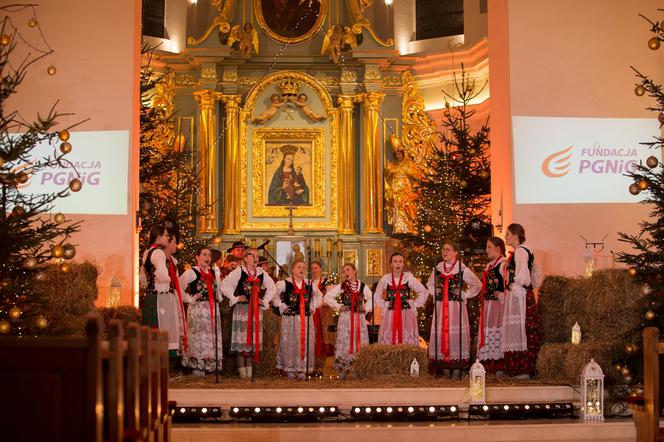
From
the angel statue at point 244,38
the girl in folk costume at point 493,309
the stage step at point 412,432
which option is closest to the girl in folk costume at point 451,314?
the girl in folk costume at point 493,309

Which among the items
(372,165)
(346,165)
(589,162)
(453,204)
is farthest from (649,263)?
(346,165)

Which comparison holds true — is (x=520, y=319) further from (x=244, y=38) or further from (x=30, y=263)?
(x=244, y=38)

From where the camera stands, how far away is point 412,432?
796 centimetres

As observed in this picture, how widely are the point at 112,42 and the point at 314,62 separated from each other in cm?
708

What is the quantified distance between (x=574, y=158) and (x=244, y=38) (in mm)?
7950

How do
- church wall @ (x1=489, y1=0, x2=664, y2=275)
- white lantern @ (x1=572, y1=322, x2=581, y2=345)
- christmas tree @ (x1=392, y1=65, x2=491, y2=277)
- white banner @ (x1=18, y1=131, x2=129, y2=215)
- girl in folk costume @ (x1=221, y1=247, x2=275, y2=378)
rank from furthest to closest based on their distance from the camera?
christmas tree @ (x1=392, y1=65, x2=491, y2=277), church wall @ (x1=489, y1=0, x2=664, y2=275), white banner @ (x1=18, y1=131, x2=129, y2=215), girl in folk costume @ (x1=221, y1=247, x2=275, y2=378), white lantern @ (x1=572, y1=322, x2=581, y2=345)

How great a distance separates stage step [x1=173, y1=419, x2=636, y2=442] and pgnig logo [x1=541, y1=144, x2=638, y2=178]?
413cm

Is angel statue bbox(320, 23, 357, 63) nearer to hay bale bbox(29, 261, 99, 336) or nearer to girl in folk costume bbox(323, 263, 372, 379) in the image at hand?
girl in folk costume bbox(323, 263, 372, 379)

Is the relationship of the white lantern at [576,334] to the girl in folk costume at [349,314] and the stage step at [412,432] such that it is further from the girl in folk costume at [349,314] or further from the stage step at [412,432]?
the girl in folk costume at [349,314]

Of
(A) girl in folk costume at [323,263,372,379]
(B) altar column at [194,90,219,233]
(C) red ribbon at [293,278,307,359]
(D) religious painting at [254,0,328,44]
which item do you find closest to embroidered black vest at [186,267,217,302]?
(C) red ribbon at [293,278,307,359]

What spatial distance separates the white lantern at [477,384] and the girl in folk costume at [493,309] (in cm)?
160

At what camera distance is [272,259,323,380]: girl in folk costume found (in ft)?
35.2

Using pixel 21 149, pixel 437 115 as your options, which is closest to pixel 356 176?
pixel 437 115

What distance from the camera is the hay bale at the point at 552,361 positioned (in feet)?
31.6
